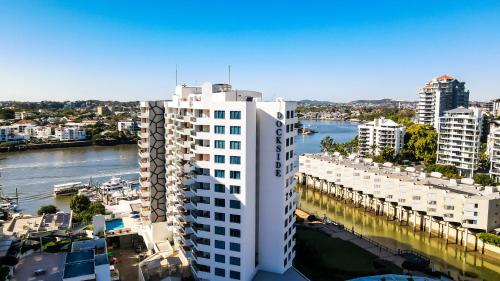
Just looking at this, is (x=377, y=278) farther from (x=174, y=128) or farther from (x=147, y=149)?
(x=147, y=149)

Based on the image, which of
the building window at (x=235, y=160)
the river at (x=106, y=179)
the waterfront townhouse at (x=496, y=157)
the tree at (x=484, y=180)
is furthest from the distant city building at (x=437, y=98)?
the building window at (x=235, y=160)

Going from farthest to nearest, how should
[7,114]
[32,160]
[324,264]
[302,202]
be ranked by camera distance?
[7,114] < [32,160] < [302,202] < [324,264]

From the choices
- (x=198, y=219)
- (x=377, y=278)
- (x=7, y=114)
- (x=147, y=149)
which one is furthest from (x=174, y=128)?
(x=7, y=114)

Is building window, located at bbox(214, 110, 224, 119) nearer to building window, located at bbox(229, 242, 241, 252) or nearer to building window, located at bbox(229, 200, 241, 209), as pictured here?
building window, located at bbox(229, 200, 241, 209)

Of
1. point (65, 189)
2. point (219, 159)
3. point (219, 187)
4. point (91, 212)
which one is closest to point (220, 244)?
point (219, 187)

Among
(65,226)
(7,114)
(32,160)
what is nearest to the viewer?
(65,226)

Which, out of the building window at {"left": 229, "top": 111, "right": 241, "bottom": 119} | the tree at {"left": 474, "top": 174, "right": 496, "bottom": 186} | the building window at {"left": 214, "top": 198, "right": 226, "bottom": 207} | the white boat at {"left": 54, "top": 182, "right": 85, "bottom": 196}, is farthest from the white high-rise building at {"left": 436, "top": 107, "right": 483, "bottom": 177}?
the white boat at {"left": 54, "top": 182, "right": 85, "bottom": 196}
